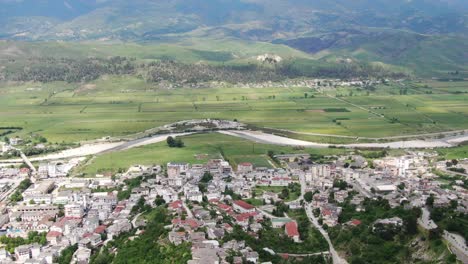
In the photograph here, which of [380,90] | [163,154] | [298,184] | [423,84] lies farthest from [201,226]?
[423,84]

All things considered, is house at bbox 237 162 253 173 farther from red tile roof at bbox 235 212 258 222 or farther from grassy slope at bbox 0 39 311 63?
grassy slope at bbox 0 39 311 63

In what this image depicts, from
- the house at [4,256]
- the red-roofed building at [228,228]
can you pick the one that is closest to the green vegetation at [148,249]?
the red-roofed building at [228,228]

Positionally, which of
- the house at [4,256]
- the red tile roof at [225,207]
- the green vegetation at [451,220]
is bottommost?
the house at [4,256]

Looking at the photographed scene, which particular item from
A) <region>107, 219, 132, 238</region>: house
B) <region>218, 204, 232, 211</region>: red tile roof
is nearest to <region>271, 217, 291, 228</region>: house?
<region>218, 204, 232, 211</region>: red tile roof

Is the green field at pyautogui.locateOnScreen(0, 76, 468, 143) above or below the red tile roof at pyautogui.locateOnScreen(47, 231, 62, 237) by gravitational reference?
above

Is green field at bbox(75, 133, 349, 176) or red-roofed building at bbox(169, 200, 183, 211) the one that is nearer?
red-roofed building at bbox(169, 200, 183, 211)

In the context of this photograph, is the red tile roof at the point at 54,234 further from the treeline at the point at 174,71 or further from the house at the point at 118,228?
the treeline at the point at 174,71

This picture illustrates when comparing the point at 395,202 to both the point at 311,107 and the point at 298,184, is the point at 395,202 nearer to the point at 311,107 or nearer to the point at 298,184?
the point at 298,184
